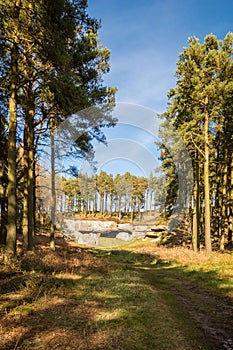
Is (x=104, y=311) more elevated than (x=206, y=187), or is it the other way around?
(x=206, y=187)

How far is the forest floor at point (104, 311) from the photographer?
438 centimetres

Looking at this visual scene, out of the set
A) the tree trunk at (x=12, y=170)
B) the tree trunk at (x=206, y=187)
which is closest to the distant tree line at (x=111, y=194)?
the tree trunk at (x=206, y=187)

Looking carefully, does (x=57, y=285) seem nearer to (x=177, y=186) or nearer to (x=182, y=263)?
(x=182, y=263)

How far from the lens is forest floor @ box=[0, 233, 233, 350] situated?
4375 millimetres

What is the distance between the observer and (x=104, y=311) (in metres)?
5.81

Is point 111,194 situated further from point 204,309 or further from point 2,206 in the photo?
point 204,309

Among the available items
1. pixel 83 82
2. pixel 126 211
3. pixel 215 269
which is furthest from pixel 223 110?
pixel 126 211

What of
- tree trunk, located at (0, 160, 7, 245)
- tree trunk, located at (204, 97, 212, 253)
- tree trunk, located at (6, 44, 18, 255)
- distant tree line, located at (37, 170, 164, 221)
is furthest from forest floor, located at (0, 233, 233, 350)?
distant tree line, located at (37, 170, 164, 221)

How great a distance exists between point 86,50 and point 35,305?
12.1 m

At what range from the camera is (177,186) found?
25625 mm

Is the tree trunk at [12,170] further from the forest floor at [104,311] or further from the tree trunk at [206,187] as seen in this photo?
the tree trunk at [206,187]

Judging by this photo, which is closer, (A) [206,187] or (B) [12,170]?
(B) [12,170]

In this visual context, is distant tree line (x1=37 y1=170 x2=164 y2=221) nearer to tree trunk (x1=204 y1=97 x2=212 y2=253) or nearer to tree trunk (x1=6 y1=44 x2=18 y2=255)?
tree trunk (x1=204 y1=97 x2=212 y2=253)

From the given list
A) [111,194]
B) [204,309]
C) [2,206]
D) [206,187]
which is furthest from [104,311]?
[111,194]
